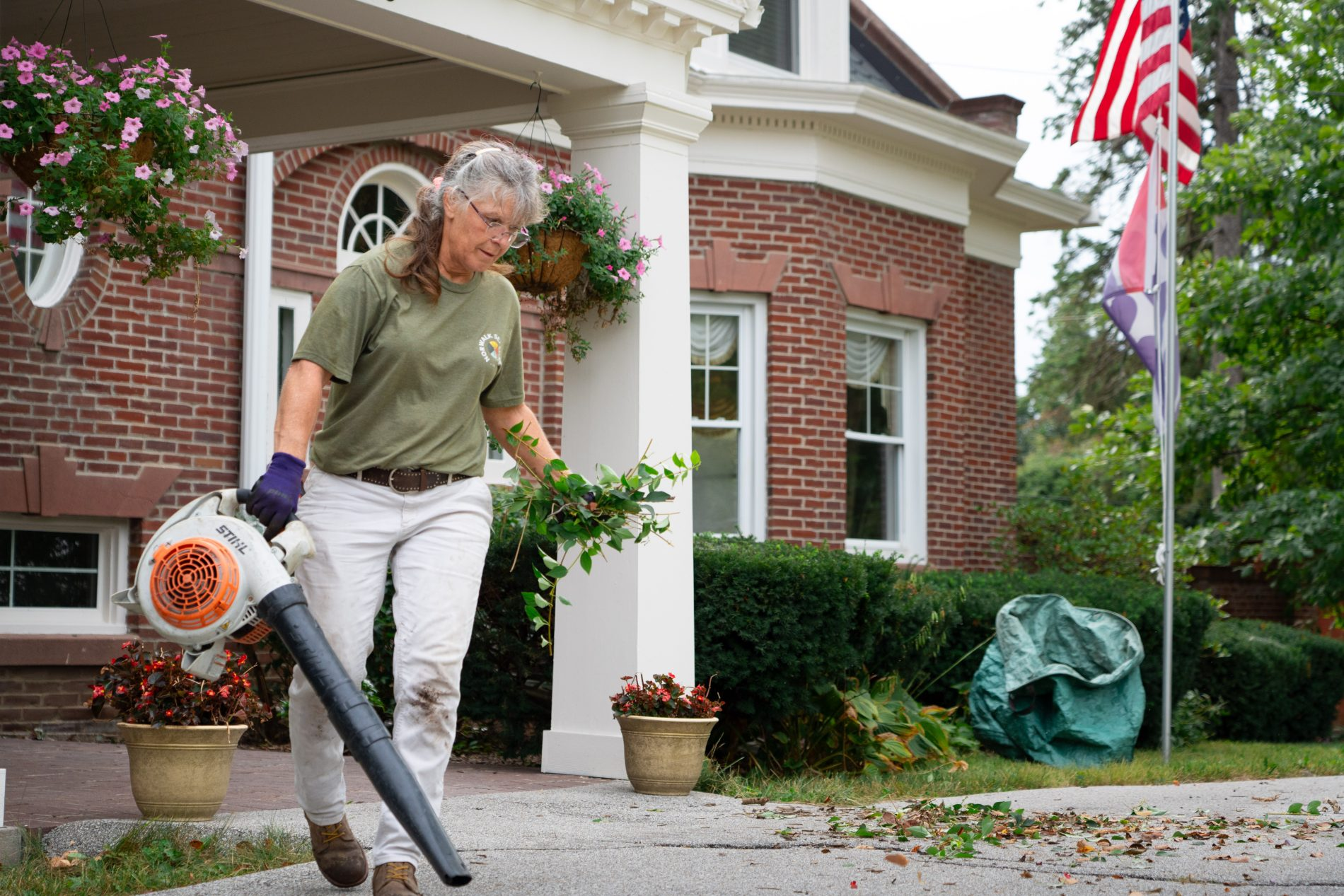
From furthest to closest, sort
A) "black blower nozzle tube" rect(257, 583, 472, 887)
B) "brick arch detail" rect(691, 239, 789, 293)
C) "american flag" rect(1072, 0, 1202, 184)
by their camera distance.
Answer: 1. "brick arch detail" rect(691, 239, 789, 293)
2. "american flag" rect(1072, 0, 1202, 184)
3. "black blower nozzle tube" rect(257, 583, 472, 887)

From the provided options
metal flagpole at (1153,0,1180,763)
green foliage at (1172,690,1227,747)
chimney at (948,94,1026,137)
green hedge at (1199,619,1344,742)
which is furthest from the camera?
chimney at (948,94,1026,137)

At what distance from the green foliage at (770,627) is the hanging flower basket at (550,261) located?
1.63 m

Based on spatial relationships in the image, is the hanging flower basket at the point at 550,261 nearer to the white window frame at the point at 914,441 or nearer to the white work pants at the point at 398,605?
the white work pants at the point at 398,605

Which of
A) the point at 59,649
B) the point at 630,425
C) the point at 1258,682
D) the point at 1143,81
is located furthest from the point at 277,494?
the point at 1258,682

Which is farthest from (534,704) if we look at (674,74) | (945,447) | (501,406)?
(945,447)

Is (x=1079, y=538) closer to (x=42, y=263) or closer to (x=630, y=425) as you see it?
(x=630, y=425)

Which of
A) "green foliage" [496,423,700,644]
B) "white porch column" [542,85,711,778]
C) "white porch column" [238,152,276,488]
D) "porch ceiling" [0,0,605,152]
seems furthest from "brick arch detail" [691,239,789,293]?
"green foliage" [496,423,700,644]

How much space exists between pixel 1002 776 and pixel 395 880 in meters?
4.60

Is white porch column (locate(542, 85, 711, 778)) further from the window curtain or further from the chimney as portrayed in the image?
the chimney

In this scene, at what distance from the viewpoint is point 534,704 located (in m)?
8.20

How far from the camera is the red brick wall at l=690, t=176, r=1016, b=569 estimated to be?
12.1 meters

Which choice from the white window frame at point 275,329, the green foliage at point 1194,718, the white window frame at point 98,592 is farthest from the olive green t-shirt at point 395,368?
the green foliage at point 1194,718

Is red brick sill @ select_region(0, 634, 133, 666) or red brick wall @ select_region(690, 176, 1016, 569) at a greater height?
red brick wall @ select_region(690, 176, 1016, 569)

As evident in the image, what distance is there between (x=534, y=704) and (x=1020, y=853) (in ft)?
11.8
